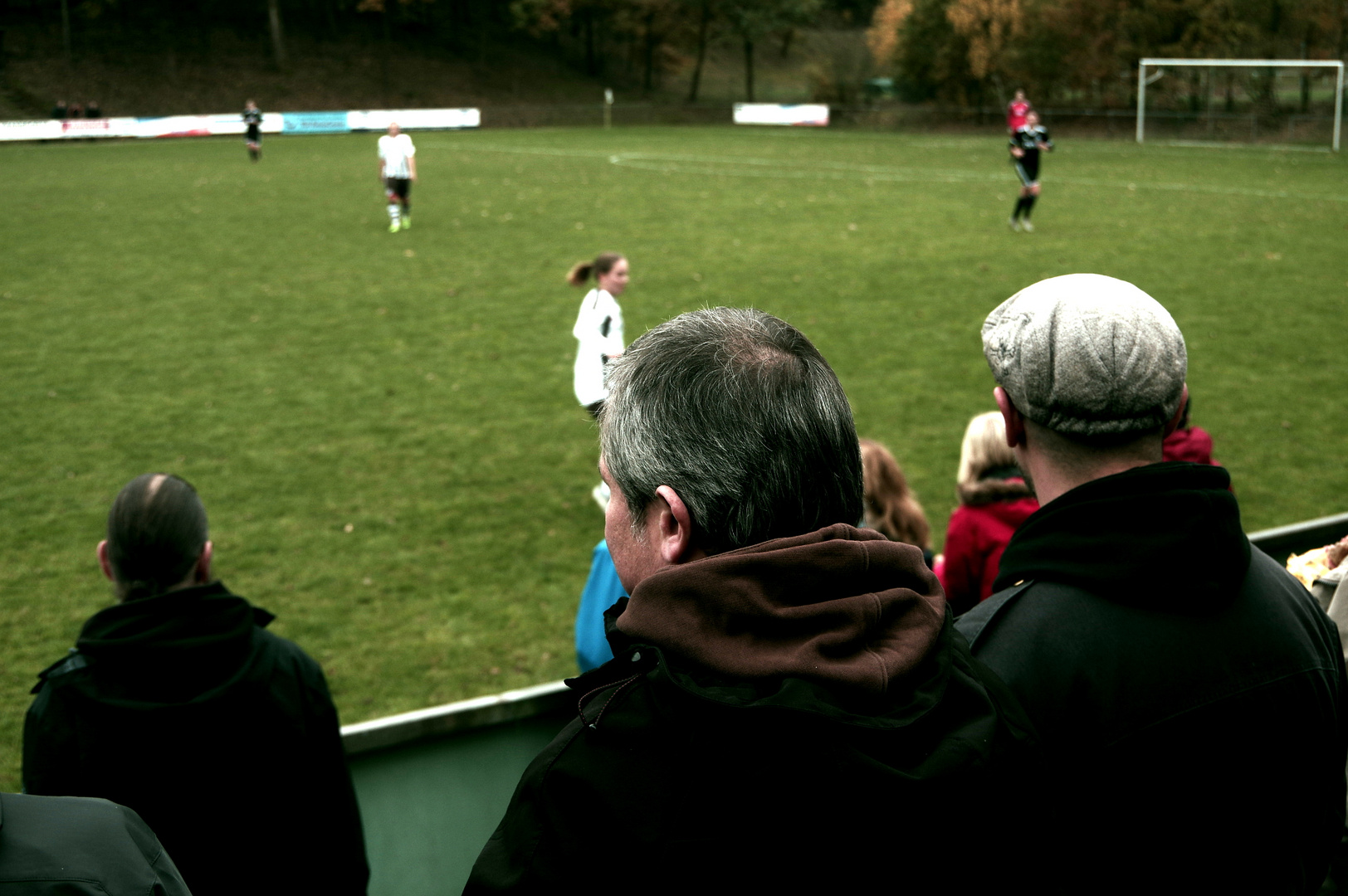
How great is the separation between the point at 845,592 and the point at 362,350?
38.9 feet

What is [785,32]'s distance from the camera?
259ft

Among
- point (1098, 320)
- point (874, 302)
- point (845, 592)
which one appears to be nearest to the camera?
point (845, 592)

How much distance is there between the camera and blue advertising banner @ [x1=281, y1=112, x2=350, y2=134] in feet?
165

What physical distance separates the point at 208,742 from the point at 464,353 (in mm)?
9884

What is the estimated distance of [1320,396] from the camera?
35.1ft

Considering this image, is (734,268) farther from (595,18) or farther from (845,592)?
(595,18)

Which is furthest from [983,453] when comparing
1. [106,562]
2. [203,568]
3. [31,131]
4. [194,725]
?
[31,131]

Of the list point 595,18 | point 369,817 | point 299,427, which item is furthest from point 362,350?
point 595,18

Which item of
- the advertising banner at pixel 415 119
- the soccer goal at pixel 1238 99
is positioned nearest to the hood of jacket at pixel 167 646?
the soccer goal at pixel 1238 99

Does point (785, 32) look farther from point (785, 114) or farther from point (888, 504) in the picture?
point (888, 504)

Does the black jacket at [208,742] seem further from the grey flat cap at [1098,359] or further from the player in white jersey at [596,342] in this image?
the player in white jersey at [596,342]

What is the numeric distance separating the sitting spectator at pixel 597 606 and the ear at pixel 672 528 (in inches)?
89.2

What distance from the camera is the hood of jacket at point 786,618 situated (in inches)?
54.4

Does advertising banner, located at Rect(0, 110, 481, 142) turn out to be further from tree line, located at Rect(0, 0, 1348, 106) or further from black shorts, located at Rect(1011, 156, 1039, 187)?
black shorts, located at Rect(1011, 156, 1039, 187)
